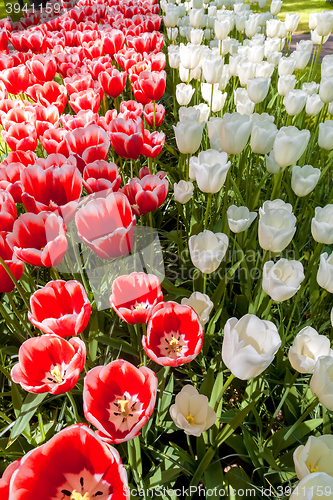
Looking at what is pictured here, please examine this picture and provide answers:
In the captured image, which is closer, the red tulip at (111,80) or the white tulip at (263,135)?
the white tulip at (263,135)

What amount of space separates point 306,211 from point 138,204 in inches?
43.9

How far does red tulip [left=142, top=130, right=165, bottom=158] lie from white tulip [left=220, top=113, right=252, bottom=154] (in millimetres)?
328

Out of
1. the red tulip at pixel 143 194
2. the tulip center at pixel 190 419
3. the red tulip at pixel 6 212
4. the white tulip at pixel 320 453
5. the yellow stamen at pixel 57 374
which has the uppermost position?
the red tulip at pixel 6 212

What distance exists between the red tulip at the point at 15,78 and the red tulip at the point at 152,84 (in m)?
0.82

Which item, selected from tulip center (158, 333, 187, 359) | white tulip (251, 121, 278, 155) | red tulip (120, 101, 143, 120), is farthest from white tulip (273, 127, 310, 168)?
tulip center (158, 333, 187, 359)

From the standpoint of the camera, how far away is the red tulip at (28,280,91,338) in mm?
911

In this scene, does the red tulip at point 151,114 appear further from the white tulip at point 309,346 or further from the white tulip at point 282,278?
the white tulip at point 309,346

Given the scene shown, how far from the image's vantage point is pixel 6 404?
4.70ft

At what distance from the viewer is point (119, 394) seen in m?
→ 0.91

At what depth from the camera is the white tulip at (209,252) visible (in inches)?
47.6

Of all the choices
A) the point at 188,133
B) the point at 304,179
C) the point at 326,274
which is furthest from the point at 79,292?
the point at 304,179

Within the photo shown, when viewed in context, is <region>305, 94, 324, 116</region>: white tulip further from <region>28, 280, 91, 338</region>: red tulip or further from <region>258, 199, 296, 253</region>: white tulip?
<region>28, 280, 91, 338</region>: red tulip

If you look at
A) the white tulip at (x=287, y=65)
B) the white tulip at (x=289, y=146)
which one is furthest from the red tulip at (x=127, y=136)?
the white tulip at (x=287, y=65)

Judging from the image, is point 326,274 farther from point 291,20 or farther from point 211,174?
point 291,20
